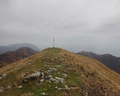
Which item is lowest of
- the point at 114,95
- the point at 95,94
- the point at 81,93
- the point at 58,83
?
the point at 114,95

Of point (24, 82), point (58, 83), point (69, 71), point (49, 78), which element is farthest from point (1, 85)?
point (69, 71)

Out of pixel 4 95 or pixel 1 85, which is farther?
pixel 1 85

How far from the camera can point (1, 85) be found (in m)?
8.29

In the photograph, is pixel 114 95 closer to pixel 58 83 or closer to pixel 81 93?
pixel 81 93

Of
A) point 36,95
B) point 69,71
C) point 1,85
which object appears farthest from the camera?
point 69,71

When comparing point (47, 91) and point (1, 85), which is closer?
point (47, 91)

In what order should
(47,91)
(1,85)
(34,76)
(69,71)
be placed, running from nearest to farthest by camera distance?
(47,91) → (1,85) → (34,76) → (69,71)

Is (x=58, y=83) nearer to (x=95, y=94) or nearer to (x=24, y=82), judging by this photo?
(x=24, y=82)

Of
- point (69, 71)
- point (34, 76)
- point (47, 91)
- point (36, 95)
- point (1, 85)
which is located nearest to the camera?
point (36, 95)

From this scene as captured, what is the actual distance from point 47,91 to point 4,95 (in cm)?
449

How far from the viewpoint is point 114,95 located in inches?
389

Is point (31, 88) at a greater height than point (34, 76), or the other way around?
point (34, 76)

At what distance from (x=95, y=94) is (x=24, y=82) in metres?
9.67

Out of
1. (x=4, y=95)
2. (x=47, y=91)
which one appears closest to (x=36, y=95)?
(x=47, y=91)
